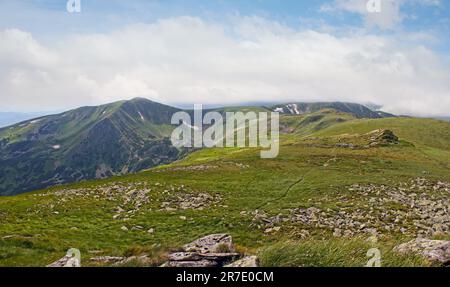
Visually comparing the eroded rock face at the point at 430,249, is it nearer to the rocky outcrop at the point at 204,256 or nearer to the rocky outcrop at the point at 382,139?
the rocky outcrop at the point at 204,256

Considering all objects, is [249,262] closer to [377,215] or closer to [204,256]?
[204,256]

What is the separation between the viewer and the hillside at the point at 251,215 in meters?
14.2

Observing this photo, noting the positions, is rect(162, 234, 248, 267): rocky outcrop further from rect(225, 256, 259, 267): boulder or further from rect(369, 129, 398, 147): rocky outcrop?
rect(369, 129, 398, 147): rocky outcrop

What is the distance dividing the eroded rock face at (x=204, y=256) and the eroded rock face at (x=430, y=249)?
5.35 meters

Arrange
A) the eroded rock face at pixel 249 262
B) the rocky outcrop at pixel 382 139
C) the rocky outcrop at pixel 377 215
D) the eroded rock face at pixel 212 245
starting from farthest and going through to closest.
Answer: the rocky outcrop at pixel 382 139 < the rocky outcrop at pixel 377 215 < the eroded rock face at pixel 212 245 < the eroded rock face at pixel 249 262

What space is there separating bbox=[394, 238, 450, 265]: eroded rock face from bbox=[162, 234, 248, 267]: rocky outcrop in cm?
534

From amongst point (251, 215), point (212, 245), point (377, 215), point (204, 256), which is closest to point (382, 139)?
point (377, 215)

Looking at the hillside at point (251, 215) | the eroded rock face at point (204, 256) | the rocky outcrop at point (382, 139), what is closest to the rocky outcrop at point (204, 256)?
the eroded rock face at point (204, 256)

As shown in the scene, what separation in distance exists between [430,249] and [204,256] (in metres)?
7.19

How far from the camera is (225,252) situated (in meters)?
13.4
